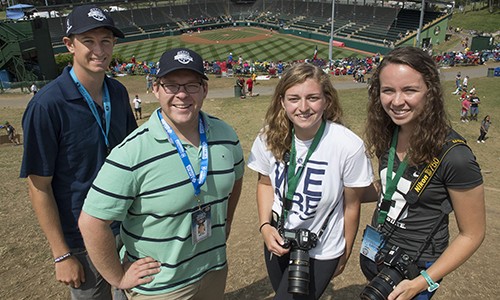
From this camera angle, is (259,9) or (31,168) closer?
(31,168)

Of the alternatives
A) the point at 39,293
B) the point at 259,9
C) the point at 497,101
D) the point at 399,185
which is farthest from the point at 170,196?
the point at 259,9

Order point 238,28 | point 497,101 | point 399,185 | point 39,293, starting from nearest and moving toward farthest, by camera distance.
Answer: point 399,185, point 39,293, point 497,101, point 238,28

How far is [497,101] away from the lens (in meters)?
19.0

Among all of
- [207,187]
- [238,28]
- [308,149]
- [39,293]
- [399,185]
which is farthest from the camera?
[238,28]

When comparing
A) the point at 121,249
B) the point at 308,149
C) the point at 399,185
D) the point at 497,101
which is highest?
the point at 308,149

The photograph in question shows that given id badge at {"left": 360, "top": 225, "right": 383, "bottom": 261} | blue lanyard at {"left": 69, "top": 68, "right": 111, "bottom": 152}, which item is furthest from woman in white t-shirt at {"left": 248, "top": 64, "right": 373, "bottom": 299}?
blue lanyard at {"left": 69, "top": 68, "right": 111, "bottom": 152}

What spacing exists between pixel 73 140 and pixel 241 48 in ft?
139

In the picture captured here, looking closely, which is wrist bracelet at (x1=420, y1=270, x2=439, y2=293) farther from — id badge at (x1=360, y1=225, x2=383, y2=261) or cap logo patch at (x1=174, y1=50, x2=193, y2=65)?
cap logo patch at (x1=174, y1=50, x2=193, y2=65)

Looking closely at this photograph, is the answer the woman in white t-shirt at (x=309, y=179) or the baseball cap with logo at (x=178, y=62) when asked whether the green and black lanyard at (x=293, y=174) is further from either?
the baseball cap with logo at (x=178, y=62)

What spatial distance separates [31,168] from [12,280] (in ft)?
9.53

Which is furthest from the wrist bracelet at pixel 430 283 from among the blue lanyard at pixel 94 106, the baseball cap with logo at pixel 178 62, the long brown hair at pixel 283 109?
the blue lanyard at pixel 94 106

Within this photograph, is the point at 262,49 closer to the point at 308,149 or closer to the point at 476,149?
the point at 476,149

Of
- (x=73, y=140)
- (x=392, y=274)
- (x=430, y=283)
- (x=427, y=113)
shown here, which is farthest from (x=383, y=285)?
(x=73, y=140)

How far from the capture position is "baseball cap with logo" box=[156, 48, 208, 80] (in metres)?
2.13
